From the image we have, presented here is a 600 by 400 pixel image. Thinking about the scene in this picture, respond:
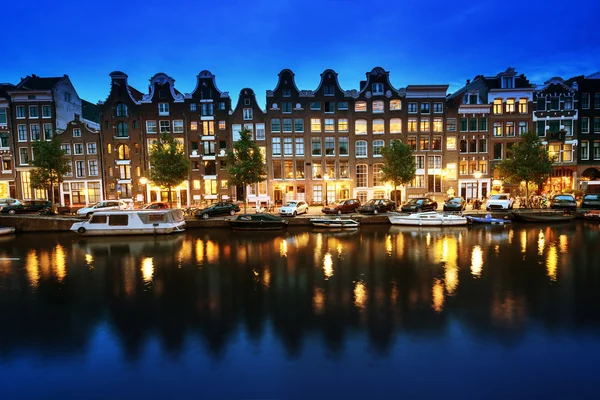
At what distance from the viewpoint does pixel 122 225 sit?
33.0m

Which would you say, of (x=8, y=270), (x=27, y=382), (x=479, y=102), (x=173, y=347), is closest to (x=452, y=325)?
(x=173, y=347)

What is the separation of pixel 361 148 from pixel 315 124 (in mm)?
7704

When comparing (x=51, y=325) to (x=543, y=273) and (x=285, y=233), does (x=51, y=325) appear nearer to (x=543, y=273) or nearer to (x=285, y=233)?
(x=285, y=233)

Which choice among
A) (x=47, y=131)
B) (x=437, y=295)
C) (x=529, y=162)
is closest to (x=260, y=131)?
(x=47, y=131)

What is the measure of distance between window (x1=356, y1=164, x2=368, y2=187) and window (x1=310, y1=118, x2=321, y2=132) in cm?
818

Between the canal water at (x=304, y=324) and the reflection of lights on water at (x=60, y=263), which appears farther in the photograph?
the reflection of lights on water at (x=60, y=263)

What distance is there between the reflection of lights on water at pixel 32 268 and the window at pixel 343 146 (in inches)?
1491

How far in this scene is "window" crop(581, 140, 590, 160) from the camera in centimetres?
5156

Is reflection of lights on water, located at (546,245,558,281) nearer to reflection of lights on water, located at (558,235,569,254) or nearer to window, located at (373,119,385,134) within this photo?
reflection of lights on water, located at (558,235,569,254)

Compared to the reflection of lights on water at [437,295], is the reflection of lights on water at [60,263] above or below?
above

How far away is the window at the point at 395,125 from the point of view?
5103 centimetres

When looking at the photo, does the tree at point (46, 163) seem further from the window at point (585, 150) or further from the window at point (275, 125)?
the window at point (585, 150)

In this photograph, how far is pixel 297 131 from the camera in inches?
1984

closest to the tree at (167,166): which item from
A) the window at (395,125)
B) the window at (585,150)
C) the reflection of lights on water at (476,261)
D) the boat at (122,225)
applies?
the boat at (122,225)
